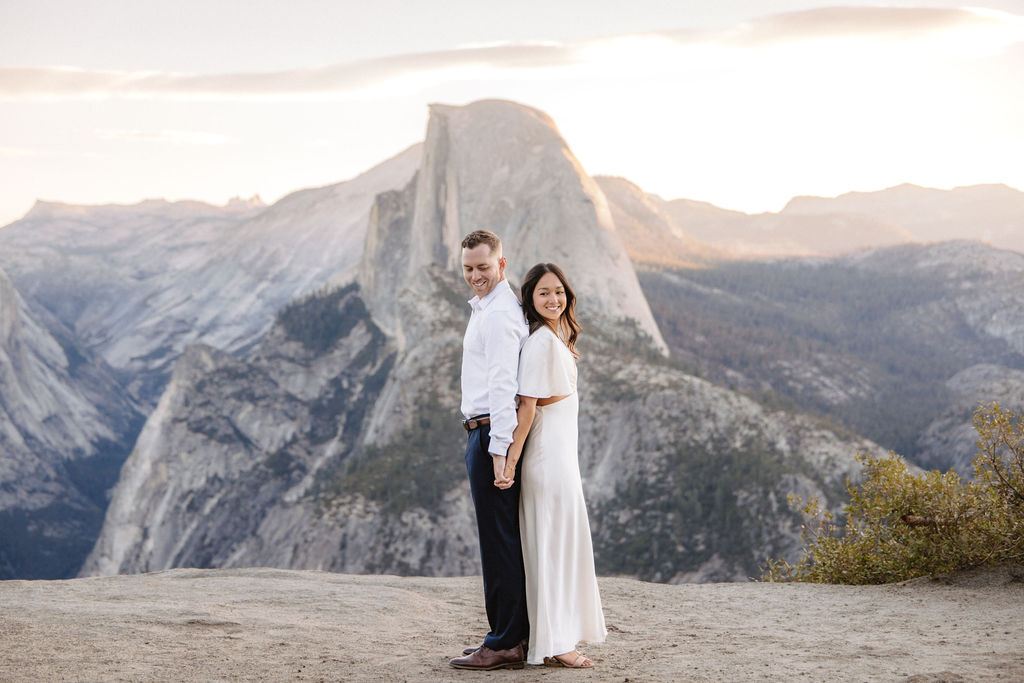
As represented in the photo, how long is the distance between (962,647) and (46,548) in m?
81.9

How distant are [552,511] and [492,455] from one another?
1.85 feet

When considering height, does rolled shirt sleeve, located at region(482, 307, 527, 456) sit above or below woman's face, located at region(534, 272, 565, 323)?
below

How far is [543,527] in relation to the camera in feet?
20.6

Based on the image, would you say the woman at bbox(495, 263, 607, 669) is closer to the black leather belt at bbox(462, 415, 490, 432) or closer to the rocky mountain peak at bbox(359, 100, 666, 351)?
the black leather belt at bbox(462, 415, 490, 432)

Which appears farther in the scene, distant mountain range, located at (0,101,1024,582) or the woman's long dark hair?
distant mountain range, located at (0,101,1024,582)

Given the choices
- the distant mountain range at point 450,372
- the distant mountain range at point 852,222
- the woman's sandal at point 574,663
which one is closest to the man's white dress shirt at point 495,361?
the woman's sandal at point 574,663

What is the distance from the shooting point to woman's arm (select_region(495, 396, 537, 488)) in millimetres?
6066

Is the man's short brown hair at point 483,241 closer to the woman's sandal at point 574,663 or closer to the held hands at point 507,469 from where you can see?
the held hands at point 507,469

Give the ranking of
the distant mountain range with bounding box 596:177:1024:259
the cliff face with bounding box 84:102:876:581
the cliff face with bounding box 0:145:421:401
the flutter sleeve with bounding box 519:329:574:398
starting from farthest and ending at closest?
the distant mountain range with bounding box 596:177:1024:259
the cliff face with bounding box 0:145:421:401
the cliff face with bounding box 84:102:876:581
the flutter sleeve with bounding box 519:329:574:398

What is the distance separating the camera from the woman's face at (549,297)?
6332mm

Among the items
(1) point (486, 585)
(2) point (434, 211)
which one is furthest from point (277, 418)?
(1) point (486, 585)

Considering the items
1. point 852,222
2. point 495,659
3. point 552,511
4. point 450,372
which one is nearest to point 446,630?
point 495,659

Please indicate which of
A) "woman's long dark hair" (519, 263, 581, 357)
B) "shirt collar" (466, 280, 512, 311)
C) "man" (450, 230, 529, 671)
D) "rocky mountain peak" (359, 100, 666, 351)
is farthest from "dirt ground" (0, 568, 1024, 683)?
"rocky mountain peak" (359, 100, 666, 351)

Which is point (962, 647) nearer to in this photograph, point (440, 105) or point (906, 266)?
point (440, 105)
